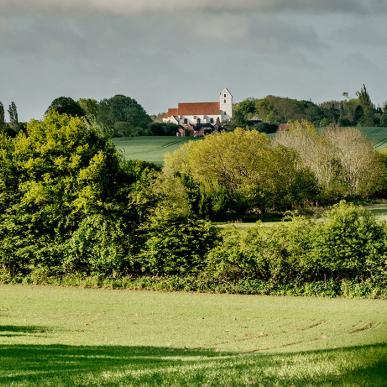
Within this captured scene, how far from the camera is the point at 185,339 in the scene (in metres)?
22.1

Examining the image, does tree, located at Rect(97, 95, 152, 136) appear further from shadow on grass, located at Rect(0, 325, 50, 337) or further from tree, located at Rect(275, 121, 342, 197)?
shadow on grass, located at Rect(0, 325, 50, 337)

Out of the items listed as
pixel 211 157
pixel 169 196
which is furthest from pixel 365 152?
pixel 169 196

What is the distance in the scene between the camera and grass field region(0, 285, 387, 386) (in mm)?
10273

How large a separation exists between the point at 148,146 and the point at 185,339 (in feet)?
373

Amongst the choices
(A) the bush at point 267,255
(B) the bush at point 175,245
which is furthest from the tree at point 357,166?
(A) the bush at point 267,255

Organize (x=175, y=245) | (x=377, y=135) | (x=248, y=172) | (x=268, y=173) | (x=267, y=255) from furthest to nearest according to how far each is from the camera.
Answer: (x=377, y=135), (x=248, y=172), (x=268, y=173), (x=175, y=245), (x=267, y=255)

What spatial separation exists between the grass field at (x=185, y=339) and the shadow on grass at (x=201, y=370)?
0.02m

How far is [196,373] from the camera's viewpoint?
35.8ft

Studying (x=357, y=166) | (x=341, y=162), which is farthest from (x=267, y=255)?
(x=341, y=162)

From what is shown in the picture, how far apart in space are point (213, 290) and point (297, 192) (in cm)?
4594

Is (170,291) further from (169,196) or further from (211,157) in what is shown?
(211,157)

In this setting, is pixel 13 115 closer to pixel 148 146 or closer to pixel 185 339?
pixel 148 146

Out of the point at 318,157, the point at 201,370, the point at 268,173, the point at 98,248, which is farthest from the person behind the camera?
the point at 318,157

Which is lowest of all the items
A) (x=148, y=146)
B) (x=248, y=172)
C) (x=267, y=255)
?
(x=267, y=255)
